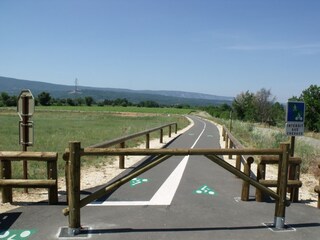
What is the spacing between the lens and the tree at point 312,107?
A: 80.3 metres

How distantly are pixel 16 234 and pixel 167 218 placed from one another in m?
2.33

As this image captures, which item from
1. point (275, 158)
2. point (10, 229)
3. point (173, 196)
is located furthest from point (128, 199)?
point (275, 158)

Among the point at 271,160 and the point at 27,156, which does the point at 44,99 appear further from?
the point at 271,160

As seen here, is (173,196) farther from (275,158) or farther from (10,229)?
(10,229)

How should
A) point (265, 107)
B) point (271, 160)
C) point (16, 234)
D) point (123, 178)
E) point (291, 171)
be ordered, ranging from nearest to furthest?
point (16, 234), point (123, 178), point (271, 160), point (291, 171), point (265, 107)

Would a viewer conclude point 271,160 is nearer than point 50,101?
Yes

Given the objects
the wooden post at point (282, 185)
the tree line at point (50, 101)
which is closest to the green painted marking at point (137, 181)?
the wooden post at point (282, 185)

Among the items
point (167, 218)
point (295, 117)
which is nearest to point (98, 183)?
point (167, 218)

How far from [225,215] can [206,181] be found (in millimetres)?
3279

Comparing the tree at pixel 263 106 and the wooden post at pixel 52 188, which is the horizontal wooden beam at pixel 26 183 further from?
the tree at pixel 263 106

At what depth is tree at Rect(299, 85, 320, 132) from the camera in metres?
80.3

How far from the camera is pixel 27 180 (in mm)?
7172

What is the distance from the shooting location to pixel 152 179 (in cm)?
1001

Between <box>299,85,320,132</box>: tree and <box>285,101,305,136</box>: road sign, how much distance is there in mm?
73173
